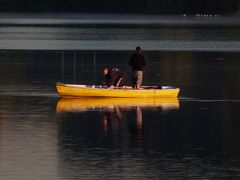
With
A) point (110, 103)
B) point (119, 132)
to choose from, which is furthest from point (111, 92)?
point (119, 132)

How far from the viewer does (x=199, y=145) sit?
1157 inches

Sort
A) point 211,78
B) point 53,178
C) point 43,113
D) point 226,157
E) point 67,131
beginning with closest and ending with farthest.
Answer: point 53,178 < point 226,157 < point 67,131 < point 43,113 < point 211,78

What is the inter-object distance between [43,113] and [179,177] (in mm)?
12576

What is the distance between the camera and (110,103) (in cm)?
4031

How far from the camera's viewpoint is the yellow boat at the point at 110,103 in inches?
1533

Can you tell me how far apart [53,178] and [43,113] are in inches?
488

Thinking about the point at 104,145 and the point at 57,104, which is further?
the point at 57,104

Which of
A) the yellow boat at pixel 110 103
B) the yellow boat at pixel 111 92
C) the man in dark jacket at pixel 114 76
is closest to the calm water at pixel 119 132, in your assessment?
the yellow boat at pixel 110 103

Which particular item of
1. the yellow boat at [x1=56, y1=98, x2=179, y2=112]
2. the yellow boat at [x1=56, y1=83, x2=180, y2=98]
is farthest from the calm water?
the yellow boat at [x1=56, y1=83, x2=180, y2=98]

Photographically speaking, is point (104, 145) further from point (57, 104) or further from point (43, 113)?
point (57, 104)

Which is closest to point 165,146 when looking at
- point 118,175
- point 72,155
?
point 72,155

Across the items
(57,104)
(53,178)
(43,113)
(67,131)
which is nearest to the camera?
(53,178)

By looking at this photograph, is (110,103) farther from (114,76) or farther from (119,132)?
(119,132)

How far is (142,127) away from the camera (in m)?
33.2
